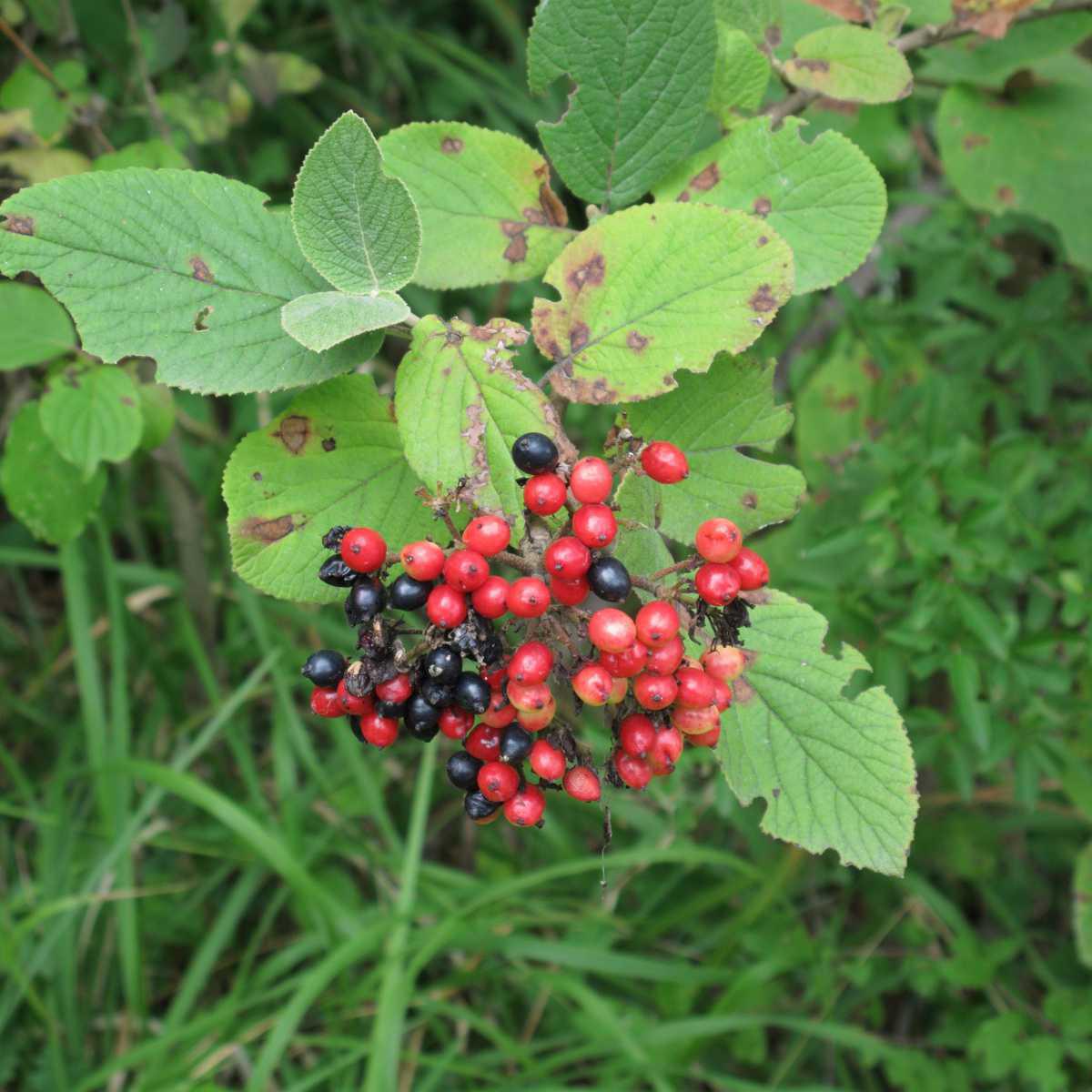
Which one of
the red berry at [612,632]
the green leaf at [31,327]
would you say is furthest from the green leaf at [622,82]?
the green leaf at [31,327]

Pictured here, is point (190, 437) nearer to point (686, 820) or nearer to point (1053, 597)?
point (686, 820)

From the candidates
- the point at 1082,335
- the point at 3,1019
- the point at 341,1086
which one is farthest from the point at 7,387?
the point at 1082,335

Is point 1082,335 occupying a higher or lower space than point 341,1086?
higher

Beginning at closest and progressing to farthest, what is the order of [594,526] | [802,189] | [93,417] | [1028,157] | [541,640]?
1. [594,526]
2. [541,640]
3. [802,189]
4. [93,417]
5. [1028,157]

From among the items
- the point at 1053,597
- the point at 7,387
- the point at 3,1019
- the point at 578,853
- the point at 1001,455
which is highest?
the point at 7,387

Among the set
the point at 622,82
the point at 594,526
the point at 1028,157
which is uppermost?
the point at 622,82

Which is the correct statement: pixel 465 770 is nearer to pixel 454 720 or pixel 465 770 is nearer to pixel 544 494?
pixel 454 720

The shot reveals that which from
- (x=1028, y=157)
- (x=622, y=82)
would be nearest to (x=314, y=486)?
(x=622, y=82)
